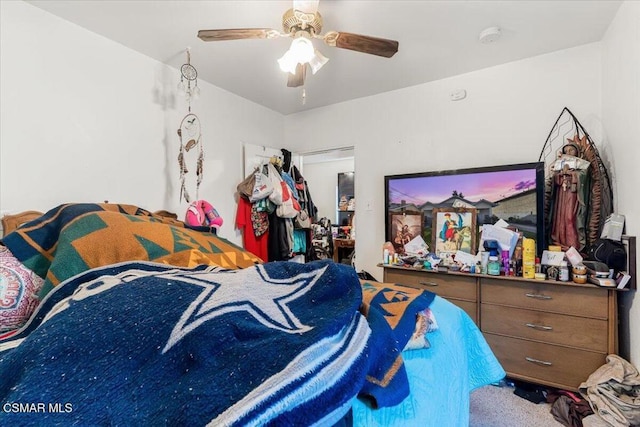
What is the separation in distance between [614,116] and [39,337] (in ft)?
9.21

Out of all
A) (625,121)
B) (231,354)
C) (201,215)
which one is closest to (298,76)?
(201,215)

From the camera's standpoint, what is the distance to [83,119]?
1.85 meters

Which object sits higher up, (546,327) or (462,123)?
Result: (462,123)

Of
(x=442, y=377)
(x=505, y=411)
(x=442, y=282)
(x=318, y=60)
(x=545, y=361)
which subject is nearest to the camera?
(x=442, y=377)

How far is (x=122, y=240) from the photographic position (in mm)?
1105

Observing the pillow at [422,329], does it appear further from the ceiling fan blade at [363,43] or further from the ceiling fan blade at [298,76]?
the ceiling fan blade at [298,76]

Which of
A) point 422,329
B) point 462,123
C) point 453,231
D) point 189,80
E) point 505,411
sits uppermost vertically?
point 189,80

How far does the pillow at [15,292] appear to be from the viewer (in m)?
0.89

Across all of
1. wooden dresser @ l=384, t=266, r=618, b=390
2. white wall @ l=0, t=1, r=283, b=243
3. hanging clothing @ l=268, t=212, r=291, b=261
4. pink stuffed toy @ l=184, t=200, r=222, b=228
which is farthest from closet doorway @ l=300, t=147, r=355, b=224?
wooden dresser @ l=384, t=266, r=618, b=390

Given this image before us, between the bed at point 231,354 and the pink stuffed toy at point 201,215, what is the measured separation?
133 centimetres

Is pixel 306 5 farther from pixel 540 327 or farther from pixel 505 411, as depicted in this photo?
pixel 505 411

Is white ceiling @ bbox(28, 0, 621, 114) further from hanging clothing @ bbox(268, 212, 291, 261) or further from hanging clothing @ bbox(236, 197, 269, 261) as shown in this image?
hanging clothing @ bbox(268, 212, 291, 261)

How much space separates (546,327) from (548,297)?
20cm

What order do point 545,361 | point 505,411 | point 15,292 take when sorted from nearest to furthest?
point 15,292 < point 505,411 < point 545,361
